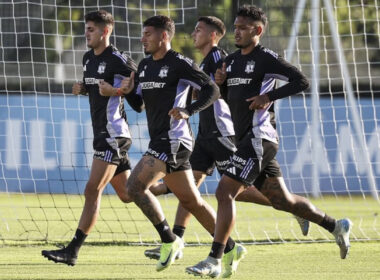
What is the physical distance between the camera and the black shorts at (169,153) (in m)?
8.45

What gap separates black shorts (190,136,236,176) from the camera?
32.7 ft

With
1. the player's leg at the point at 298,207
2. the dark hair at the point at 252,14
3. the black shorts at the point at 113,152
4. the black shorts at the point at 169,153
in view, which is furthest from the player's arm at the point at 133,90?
the player's leg at the point at 298,207

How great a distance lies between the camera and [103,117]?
9.34m

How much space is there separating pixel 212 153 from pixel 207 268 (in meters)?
2.20

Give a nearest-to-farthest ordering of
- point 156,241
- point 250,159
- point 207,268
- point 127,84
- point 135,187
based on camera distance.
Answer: point 207,268 < point 250,159 < point 135,187 < point 127,84 < point 156,241

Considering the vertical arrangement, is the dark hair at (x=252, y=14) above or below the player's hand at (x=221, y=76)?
above

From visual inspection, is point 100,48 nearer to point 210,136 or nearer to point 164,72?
point 164,72

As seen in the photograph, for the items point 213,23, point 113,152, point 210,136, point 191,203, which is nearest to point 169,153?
point 191,203

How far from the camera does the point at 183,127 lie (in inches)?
338

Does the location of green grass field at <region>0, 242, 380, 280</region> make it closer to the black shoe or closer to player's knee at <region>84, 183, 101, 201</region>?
the black shoe

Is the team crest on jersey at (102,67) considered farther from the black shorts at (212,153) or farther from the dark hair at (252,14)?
the dark hair at (252,14)

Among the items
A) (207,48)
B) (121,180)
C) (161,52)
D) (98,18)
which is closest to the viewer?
(161,52)

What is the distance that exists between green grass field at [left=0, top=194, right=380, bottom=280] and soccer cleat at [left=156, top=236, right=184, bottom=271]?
0.33 ft

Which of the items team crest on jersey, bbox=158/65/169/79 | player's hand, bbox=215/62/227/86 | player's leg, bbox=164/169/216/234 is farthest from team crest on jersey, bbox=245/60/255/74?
player's leg, bbox=164/169/216/234
